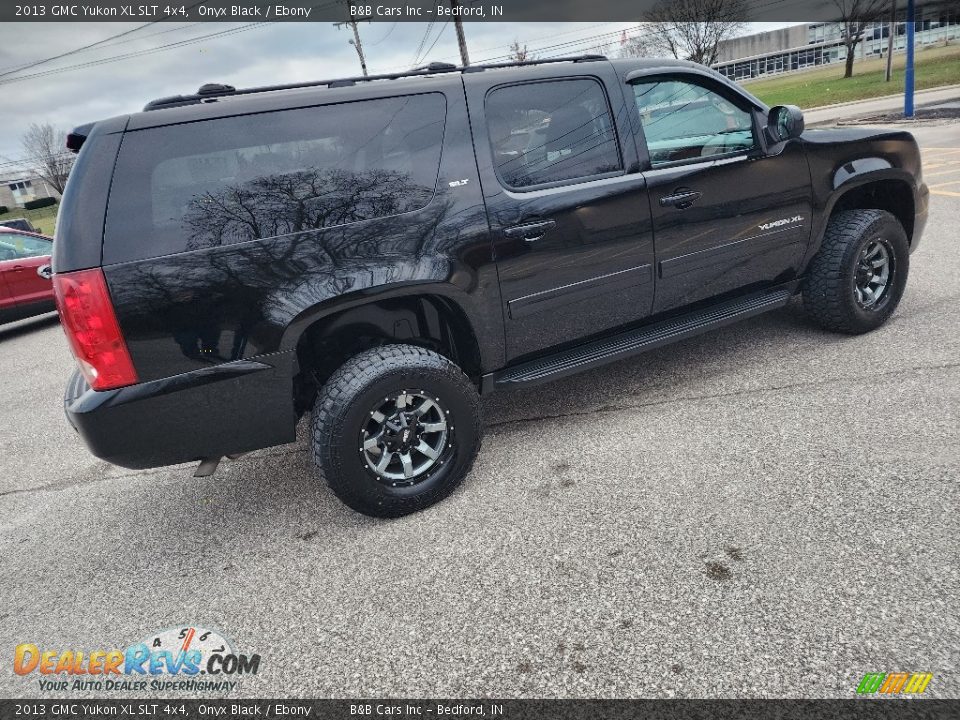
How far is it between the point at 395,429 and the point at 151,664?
1233 mm

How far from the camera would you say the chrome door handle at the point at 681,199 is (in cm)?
338

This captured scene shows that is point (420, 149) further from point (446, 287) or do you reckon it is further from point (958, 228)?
point (958, 228)

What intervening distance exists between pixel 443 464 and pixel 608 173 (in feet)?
5.49

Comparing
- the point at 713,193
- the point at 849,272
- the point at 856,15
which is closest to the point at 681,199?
the point at 713,193

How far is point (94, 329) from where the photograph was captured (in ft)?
7.92

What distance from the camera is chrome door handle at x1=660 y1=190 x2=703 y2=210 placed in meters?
3.38

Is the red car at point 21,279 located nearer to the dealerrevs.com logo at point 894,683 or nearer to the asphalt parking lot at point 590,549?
the asphalt parking lot at point 590,549

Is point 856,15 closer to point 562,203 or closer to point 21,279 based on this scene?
Result: point 21,279

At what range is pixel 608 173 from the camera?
3.29 meters

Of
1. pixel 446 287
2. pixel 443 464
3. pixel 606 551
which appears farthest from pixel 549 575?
pixel 446 287

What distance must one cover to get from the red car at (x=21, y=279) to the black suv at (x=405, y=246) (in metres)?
6.60

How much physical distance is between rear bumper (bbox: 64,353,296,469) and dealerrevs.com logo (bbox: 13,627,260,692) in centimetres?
70

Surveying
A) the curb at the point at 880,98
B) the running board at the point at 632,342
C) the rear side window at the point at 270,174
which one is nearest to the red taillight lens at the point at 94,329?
the rear side window at the point at 270,174

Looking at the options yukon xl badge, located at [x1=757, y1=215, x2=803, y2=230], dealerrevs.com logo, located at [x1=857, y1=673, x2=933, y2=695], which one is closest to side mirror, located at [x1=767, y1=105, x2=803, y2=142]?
yukon xl badge, located at [x1=757, y1=215, x2=803, y2=230]
